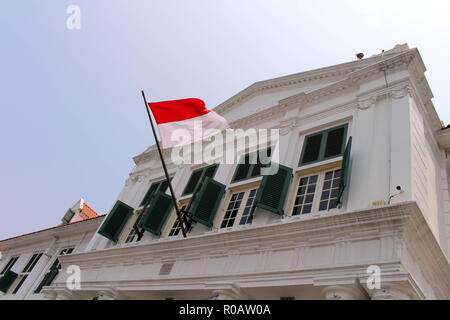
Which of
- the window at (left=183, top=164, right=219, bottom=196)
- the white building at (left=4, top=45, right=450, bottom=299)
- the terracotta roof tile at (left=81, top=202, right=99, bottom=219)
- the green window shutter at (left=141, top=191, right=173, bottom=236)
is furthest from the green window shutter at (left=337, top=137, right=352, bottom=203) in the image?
the terracotta roof tile at (left=81, top=202, right=99, bottom=219)

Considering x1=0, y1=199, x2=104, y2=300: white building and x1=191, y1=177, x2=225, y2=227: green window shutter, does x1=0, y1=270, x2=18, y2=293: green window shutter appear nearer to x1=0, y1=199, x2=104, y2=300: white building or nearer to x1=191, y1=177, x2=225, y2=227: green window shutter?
x1=0, y1=199, x2=104, y2=300: white building

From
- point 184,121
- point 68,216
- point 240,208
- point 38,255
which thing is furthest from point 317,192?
point 68,216

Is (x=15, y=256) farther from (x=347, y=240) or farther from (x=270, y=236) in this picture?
(x=347, y=240)

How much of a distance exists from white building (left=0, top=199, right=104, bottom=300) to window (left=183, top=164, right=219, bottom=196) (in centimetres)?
587

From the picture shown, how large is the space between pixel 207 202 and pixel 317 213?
317 cm

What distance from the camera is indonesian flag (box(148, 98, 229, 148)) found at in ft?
30.3

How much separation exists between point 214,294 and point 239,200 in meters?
2.90

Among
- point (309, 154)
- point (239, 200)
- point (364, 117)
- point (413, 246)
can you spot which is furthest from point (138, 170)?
point (413, 246)

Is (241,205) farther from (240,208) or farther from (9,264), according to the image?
(9,264)

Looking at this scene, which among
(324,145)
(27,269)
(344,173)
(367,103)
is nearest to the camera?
(344,173)

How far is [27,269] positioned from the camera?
55.8 ft
